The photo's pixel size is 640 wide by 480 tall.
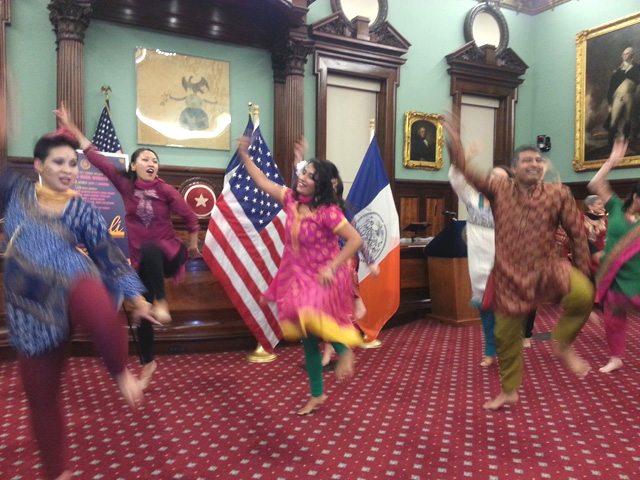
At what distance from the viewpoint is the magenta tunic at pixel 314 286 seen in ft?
8.31

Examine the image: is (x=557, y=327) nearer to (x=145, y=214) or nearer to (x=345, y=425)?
(x=345, y=425)

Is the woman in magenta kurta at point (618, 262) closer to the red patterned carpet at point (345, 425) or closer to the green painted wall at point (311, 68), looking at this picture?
the red patterned carpet at point (345, 425)

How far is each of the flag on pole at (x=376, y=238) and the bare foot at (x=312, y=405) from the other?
1.57m

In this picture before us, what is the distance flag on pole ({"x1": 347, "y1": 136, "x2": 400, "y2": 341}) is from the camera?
4371 millimetres

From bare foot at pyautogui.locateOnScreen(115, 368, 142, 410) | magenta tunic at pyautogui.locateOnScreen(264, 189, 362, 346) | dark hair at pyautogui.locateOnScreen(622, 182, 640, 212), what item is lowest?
bare foot at pyautogui.locateOnScreen(115, 368, 142, 410)

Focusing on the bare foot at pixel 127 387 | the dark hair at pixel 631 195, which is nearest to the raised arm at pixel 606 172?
the dark hair at pixel 631 195

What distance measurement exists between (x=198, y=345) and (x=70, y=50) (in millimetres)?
3368

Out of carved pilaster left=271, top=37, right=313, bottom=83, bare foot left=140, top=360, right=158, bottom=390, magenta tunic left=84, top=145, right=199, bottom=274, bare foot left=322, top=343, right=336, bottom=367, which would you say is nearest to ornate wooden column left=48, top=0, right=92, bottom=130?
carved pilaster left=271, top=37, right=313, bottom=83

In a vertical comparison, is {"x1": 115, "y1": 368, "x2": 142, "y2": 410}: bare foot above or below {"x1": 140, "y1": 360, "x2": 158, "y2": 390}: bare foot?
above

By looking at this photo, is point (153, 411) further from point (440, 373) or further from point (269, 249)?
point (440, 373)

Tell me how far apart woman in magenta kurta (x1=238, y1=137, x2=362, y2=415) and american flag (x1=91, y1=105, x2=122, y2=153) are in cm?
354

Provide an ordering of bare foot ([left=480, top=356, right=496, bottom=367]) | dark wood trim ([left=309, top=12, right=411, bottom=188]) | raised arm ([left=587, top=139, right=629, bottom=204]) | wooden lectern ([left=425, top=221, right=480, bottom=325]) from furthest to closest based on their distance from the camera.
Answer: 1. dark wood trim ([left=309, top=12, right=411, bottom=188])
2. wooden lectern ([left=425, top=221, right=480, bottom=325])
3. bare foot ([left=480, top=356, right=496, bottom=367])
4. raised arm ([left=587, top=139, right=629, bottom=204])

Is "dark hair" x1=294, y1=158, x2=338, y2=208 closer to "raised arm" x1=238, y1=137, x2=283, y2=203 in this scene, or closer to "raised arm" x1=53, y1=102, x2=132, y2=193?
"raised arm" x1=238, y1=137, x2=283, y2=203

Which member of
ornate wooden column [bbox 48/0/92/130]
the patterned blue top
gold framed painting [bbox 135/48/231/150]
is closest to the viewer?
the patterned blue top
